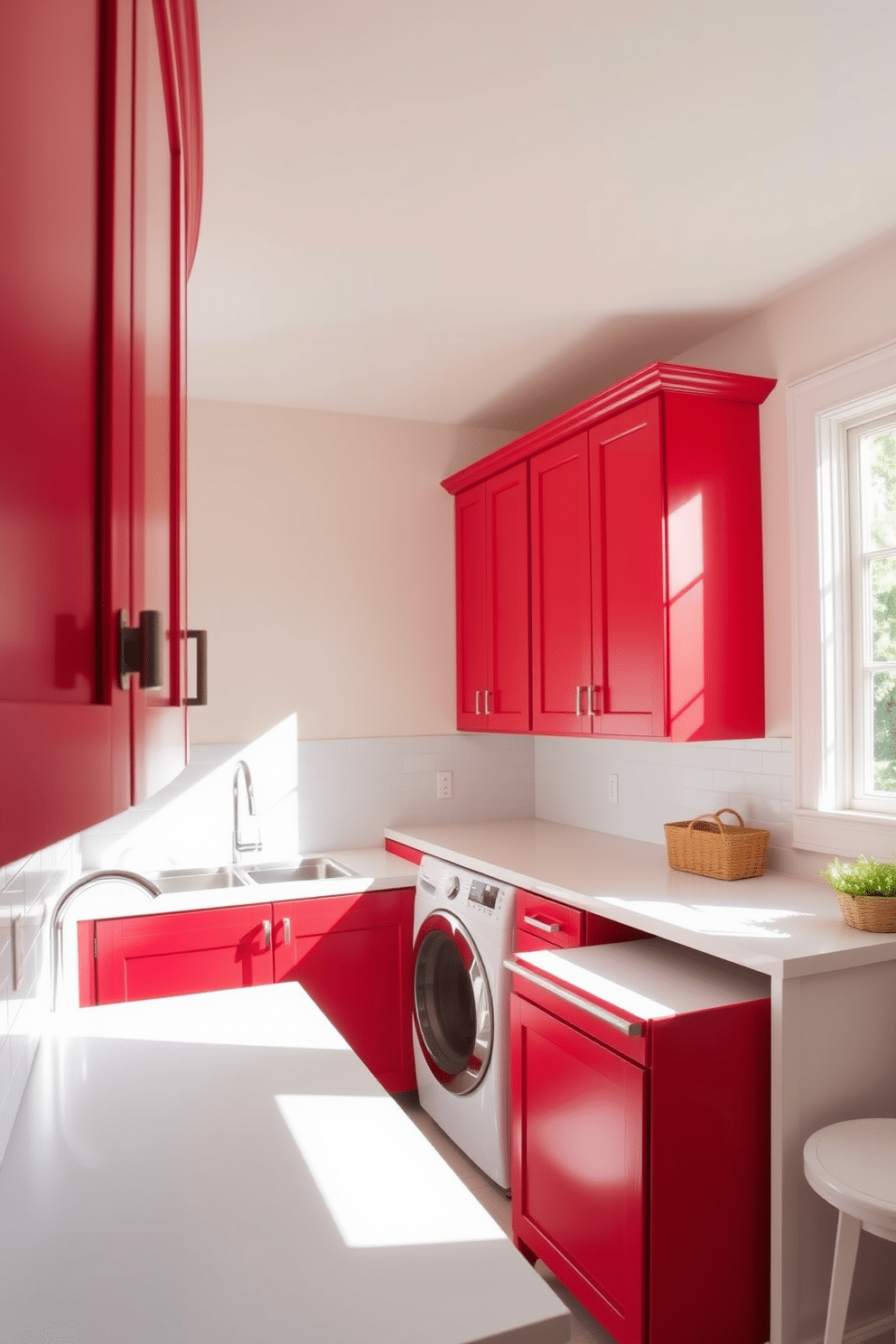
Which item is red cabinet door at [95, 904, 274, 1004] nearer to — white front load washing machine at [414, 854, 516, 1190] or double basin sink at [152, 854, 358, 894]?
double basin sink at [152, 854, 358, 894]

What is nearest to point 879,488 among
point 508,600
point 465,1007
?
point 508,600

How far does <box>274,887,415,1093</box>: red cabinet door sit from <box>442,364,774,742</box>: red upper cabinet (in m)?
1.00

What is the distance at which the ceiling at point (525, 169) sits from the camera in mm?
1614

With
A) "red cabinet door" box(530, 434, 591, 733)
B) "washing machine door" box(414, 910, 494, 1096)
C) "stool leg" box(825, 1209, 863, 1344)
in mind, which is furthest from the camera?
"red cabinet door" box(530, 434, 591, 733)

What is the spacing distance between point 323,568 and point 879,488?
2075 mm

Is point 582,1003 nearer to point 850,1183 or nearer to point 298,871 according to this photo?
point 850,1183

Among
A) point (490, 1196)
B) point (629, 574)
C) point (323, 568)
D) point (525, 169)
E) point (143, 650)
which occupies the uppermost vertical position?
point (525, 169)

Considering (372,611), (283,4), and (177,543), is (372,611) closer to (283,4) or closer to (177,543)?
(283,4)

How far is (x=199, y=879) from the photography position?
343cm

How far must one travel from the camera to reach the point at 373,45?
5.35 feet

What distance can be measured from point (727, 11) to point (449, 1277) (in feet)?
6.19

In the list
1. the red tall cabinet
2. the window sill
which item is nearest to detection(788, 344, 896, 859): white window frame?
the window sill

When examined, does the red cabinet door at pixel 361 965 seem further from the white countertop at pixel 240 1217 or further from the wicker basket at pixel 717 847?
the white countertop at pixel 240 1217

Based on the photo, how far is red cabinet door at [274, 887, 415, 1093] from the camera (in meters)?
3.08
